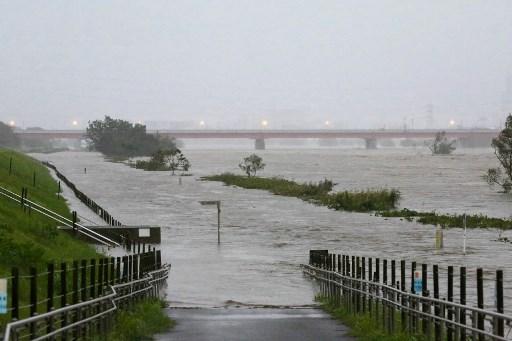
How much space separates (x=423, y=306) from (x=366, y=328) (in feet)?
8.55

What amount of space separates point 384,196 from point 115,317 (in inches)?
2546

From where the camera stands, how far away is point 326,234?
57.1m

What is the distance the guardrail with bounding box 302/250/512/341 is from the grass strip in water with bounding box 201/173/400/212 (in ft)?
169

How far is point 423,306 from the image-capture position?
15445 millimetres

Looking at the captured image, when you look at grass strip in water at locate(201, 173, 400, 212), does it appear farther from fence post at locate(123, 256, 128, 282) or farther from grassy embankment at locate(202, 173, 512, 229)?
fence post at locate(123, 256, 128, 282)

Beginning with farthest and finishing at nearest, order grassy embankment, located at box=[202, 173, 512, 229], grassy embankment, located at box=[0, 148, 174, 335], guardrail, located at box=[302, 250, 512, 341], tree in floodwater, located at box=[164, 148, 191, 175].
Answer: tree in floodwater, located at box=[164, 148, 191, 175], grassy embankment, located at box=[202, 173, 512, 229], grassy embankment, located at box=[0, 148, 174, 335], guardrail, located at box=[302, 250, 512, 341]

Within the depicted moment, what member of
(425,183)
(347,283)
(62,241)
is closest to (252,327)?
(347,283)

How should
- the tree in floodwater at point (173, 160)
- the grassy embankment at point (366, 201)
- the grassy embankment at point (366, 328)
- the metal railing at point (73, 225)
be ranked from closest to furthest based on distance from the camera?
the grassy embankment at point (366, 328)
the metal railing at point (73, 225)
the grassy embankment at point (366, 201)
the tree in floodwater at point (173, 160)

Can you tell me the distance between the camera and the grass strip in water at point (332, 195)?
258 ft

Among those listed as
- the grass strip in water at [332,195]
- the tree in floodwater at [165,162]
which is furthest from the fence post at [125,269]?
the tree in floodwater at [165,162]

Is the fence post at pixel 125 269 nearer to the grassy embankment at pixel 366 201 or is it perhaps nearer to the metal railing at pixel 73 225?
the metal railing at pixel 73 225

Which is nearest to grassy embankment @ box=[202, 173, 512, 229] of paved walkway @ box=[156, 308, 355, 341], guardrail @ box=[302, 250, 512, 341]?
guardrail @ box=[302, 250, 512, 341]

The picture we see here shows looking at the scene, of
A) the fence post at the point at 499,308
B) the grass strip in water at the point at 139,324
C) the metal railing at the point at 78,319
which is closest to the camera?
the metal railing at the point at 78,319

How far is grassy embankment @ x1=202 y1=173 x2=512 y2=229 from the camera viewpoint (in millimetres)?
63844
